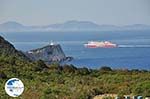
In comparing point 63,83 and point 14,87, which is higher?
point 14,87

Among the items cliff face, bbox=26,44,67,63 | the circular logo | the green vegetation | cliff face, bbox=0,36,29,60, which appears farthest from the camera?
cliff face, bbox=26,44,67,63

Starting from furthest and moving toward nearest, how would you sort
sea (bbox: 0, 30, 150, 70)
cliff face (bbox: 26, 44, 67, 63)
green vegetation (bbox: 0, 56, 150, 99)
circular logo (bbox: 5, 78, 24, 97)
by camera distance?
sea (bbox: 0, 30, 150, 70)
cliff face (bbox: 26, 44, 67, 63)
green vegetation (bbox: 0, 56, 150, 99)
circular logo (bbox: 5, 78, 24, 97)

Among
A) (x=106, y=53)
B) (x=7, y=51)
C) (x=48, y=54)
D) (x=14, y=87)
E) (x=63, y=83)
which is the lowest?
(x=106, y=53)

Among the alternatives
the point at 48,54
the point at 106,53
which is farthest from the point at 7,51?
the point at 106,53

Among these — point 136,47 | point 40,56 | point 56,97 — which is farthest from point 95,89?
point 136,47

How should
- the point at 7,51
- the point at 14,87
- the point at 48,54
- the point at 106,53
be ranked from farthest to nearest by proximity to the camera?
the point at 106,53
the point at 48,54
the point at 7,51
the point at 14,87

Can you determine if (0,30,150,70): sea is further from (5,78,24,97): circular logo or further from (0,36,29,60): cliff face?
(5,78,24,97): circular logo

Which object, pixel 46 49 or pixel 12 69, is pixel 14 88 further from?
pixel 46 49

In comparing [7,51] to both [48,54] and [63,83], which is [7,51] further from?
[48,54]

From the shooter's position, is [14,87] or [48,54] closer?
[14,87]

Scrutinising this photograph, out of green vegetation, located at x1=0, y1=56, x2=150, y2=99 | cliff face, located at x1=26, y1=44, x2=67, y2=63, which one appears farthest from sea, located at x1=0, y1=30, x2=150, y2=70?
green vegetation, located at x1=0, y1=56, x2=150, y2=99

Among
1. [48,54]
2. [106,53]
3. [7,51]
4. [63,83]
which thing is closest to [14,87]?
[63,83]

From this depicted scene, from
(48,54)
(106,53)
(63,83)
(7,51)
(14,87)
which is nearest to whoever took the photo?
(14,87)
